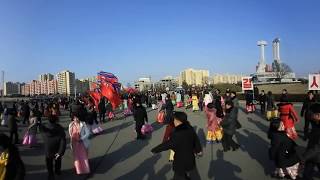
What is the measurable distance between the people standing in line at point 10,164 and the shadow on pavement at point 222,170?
4.75m

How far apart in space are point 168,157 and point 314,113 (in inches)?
206

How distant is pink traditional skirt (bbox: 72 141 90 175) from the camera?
1033 cm

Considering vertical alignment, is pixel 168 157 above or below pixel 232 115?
below

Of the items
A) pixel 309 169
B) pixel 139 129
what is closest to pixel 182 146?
pixel 309 169

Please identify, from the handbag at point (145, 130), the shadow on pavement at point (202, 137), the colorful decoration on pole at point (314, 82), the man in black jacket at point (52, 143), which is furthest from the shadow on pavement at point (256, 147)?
the man in black jacket at point (52, 143)

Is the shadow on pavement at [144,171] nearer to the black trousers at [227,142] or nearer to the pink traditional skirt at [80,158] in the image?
the pink traditional skirt at [80,158]

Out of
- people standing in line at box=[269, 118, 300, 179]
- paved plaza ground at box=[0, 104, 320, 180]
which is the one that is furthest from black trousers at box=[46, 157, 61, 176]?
people standing in line at box=[269, 118, 300, 179]

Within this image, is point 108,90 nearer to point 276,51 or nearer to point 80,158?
point 80,158

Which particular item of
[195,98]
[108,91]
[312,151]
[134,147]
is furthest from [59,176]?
[195,98]

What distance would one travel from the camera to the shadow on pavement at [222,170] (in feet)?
31.0

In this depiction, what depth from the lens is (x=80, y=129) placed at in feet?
33.8

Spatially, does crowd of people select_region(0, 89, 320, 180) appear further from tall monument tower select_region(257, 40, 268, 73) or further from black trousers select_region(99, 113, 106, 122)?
tall monument tower select_region(257, 40, 268, 73)

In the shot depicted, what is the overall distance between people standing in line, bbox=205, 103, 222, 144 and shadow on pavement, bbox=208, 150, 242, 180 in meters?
2.67

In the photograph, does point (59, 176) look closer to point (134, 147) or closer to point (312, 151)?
point (134, 147)
